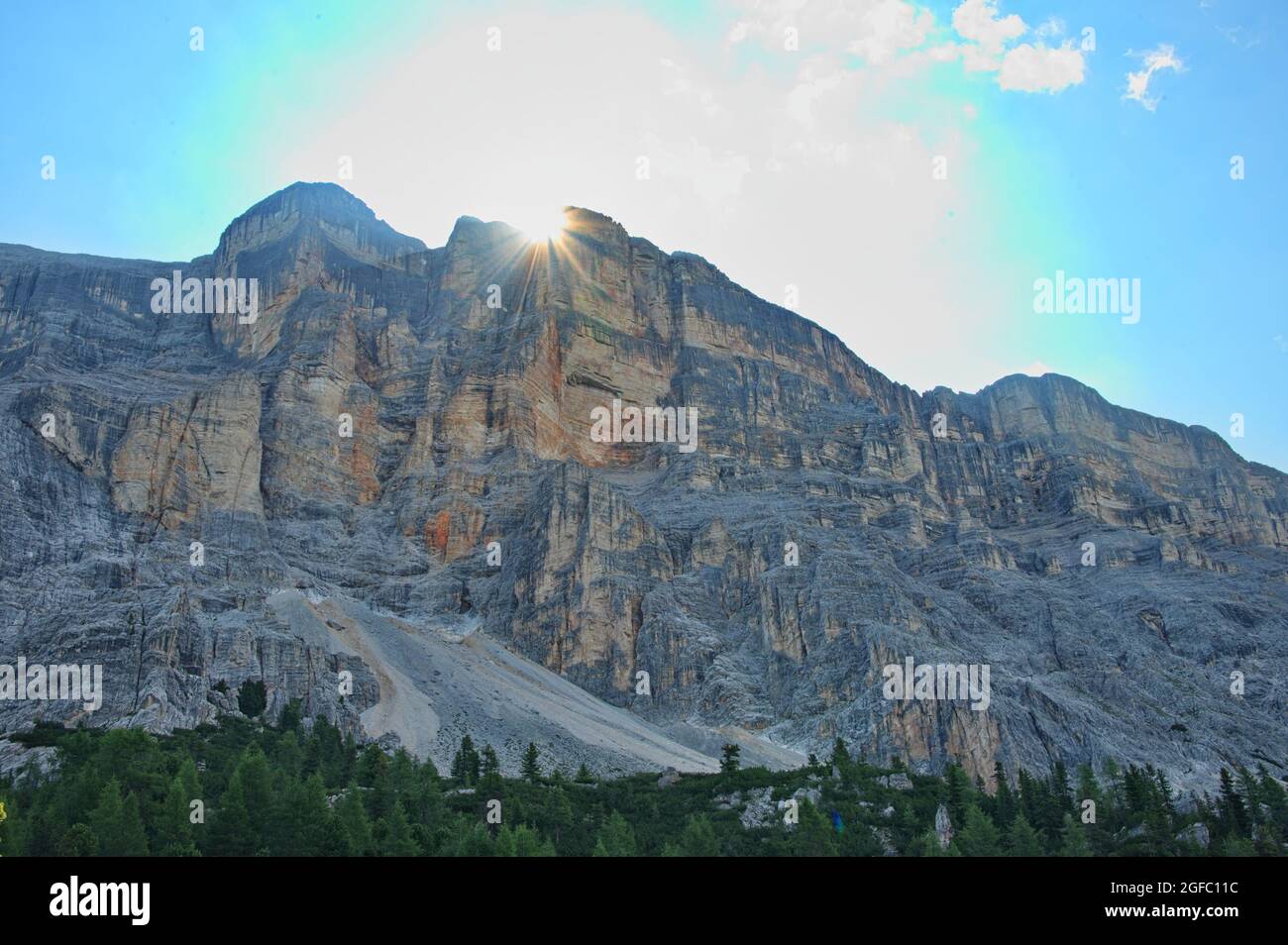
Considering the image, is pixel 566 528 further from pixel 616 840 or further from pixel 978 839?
pixel 978 839

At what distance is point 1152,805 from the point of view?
2783 inches

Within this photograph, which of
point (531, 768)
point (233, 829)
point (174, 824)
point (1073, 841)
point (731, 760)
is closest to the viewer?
point (174, 824)

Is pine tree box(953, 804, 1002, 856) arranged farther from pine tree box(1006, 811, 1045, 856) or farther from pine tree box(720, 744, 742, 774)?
pine tree box(720, 744, 742, 774)

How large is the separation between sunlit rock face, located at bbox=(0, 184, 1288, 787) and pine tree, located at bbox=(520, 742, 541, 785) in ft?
21.4

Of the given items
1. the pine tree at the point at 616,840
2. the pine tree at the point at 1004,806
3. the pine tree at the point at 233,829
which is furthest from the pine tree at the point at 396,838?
the pine tree at the point at 1004,806

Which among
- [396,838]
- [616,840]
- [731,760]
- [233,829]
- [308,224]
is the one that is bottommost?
[616,840]

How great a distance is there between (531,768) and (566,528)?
166 ft

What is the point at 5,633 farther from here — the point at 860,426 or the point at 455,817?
the point at 860,426

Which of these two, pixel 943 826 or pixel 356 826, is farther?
pixel 943 826

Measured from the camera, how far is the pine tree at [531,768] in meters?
78.9

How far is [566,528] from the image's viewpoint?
422 feet

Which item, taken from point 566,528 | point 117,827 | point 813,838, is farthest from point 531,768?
point 566,528

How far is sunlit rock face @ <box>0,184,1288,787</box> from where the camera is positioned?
322 ft
